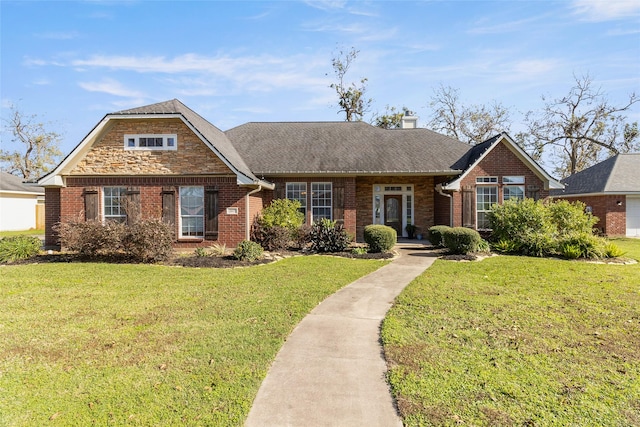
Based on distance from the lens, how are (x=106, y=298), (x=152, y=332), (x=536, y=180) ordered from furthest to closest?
(x=536, y=180), (x=106, y=298), (x=152, y=332)

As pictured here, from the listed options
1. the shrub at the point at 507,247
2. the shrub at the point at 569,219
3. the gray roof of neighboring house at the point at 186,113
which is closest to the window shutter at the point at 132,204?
the gray roof of neighboring house at the point at 186,113

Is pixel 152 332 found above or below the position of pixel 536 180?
below

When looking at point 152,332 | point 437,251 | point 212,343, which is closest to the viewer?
point 212,343

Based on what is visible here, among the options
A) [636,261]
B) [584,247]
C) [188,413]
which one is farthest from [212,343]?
[636,261]

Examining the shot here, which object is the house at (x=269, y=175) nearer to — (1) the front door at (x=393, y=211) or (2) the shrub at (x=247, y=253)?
(1) the front door at (x=393, y=211)

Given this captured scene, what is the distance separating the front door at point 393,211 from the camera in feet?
58.6

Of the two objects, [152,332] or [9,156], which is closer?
[152,332]

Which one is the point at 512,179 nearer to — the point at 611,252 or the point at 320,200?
the point at 611,252

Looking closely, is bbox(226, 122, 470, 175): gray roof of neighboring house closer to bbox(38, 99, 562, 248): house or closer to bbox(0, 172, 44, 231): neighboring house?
bbox(38, 99, 562, 248): house

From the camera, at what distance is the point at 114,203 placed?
1396 centimetres

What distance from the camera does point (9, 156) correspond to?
41250mm

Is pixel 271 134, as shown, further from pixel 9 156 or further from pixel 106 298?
pixel 9 156

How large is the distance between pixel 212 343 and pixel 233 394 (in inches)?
56.6

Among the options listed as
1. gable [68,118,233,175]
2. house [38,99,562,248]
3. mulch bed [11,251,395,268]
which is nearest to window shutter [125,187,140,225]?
house [38,99,562,248]
